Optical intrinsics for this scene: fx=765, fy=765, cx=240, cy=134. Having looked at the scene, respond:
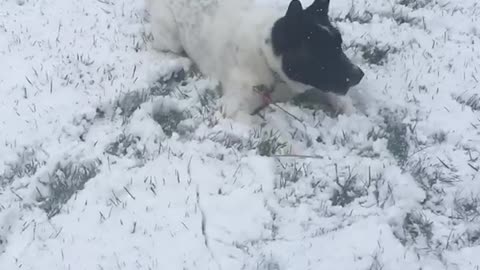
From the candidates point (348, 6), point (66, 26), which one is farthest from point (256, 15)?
point (66, 26)

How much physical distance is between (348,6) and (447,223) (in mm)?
Answer: 3216

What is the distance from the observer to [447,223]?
4.99 meters

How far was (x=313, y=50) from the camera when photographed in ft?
18.8

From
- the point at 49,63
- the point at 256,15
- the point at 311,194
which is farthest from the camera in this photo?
the point at 49,63

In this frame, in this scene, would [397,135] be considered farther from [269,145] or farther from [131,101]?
[131,101]

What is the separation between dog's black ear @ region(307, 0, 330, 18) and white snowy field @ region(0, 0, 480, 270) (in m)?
0.77

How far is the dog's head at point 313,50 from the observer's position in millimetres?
5676

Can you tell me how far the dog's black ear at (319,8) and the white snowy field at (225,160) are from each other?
77 centimetres

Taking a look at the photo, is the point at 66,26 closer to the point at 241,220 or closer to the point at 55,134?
the point at 55,134

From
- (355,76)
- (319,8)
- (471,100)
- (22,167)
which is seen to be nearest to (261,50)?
(319,8)

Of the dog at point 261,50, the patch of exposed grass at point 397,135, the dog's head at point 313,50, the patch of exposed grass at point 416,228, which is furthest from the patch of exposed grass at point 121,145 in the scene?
the patch of exposed grass at point 416,228

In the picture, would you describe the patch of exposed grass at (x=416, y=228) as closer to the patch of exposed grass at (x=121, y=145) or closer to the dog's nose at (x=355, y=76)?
the dog's nose at (x=355, y=76)

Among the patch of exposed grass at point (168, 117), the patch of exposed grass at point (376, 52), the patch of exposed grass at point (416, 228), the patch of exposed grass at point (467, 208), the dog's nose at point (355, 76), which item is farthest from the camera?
the patch of exposed grass at point (376, 52)

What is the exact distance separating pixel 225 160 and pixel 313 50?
3.51 ft
